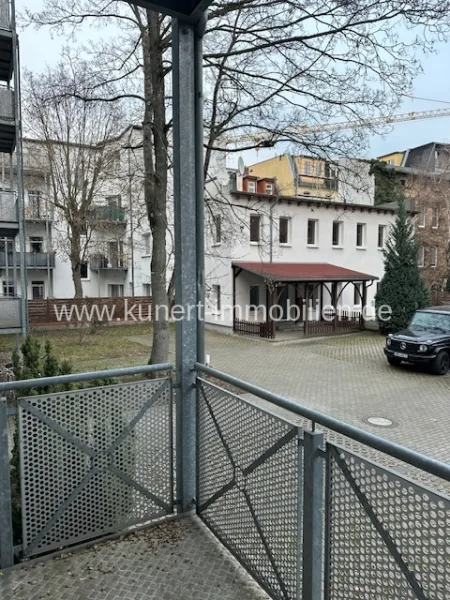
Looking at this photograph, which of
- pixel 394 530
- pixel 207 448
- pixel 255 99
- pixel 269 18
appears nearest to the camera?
pixel 394 530

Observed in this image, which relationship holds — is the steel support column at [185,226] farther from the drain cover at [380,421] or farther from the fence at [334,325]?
the fence at [334,325]

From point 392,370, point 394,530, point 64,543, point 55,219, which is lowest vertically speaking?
point 392,370

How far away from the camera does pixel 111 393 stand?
327 cm

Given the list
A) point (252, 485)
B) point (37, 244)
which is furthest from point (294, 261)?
point (252, 485)

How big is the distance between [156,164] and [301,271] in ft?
37.5

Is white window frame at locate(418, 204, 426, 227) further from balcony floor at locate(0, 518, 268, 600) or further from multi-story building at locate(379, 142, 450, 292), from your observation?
balcony floor at locate(0, 518, 268, 600)

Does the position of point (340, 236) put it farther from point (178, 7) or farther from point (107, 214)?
point (178, 7)

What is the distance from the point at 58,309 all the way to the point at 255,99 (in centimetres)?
1639

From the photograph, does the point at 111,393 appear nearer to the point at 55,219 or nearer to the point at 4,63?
the point at 4,63

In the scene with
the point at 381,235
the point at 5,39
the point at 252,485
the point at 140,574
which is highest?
the point at 5,39

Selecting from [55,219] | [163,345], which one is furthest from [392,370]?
[55,219]

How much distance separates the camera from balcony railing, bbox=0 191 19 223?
1036cm

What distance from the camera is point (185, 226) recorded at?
342cm

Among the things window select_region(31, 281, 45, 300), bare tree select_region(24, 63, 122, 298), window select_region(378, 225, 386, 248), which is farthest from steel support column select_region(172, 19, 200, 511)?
window select_region(31, 281, 45, 300)
